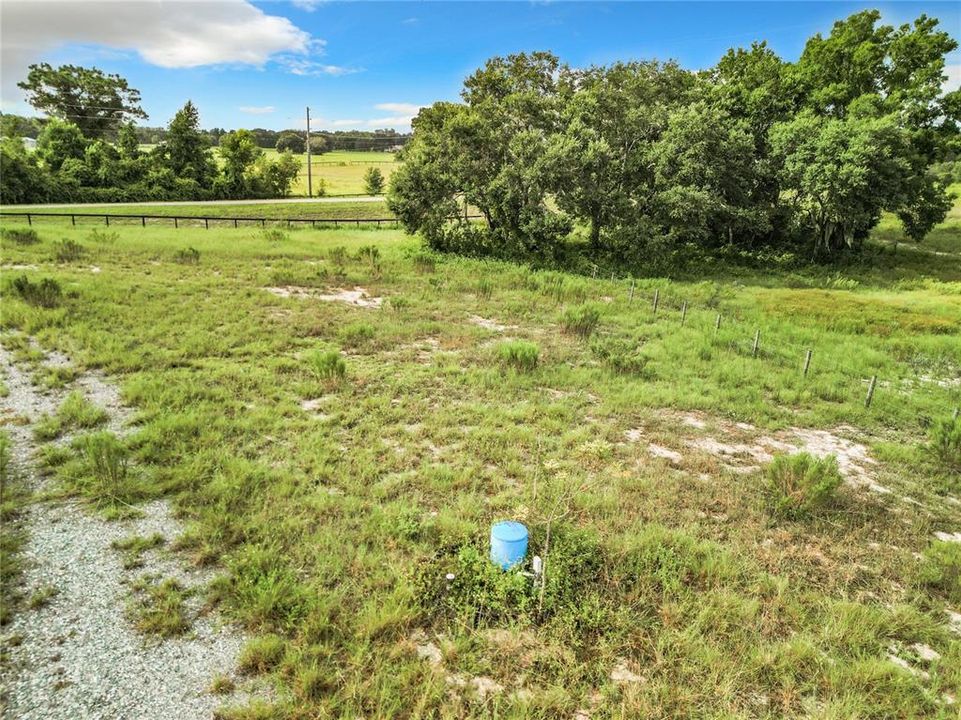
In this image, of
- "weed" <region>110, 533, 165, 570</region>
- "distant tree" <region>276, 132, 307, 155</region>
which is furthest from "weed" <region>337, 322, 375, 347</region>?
"distant tree" <region>276, 132, 307, 155</region>

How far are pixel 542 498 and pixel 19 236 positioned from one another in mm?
25036

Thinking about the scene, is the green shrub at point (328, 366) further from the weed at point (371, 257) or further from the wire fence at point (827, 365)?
the weed at point (371, 257)

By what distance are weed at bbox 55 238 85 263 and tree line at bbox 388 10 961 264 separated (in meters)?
12.9

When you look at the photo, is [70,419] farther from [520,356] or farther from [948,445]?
[948,445]

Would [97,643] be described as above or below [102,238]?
below

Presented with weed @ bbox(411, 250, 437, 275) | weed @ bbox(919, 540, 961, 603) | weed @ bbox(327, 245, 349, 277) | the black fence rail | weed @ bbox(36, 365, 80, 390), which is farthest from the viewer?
the black fence rail

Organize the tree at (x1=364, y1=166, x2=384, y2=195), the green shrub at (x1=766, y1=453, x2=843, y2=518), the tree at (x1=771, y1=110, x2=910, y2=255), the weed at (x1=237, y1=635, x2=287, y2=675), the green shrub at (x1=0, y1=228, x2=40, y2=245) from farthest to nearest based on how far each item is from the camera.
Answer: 1. the tree at (x1=364, y1=166, x2=384, y2=195)
2. the tree at (x1=771, y1=110, x2=910, y2=255)
3. the green shrub at (x1=0, y1=228, x2=40, y2=245)
4. the green shrub at (x1=766, y1=453, x2=843, y2=518)
5. the weed at (x1=237, y1=635, x2=287, y2=675)

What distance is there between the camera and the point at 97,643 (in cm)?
430

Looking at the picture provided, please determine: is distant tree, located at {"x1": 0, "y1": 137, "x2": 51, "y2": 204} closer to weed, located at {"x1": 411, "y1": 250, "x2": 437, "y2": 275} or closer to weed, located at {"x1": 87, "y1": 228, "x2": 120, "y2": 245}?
weed, located at {"x1": 87, "y1": 228, "x2": 120, "y2": 245}

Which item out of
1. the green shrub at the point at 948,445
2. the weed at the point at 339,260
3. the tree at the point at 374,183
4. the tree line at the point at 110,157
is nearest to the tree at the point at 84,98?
the tree line at the point at 110,157

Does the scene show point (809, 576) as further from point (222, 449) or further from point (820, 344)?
point (820, 344)

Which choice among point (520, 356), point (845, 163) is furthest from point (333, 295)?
point (845, 163)

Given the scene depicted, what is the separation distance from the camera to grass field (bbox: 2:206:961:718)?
169 inches

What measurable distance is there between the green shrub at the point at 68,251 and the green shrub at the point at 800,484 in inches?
887
